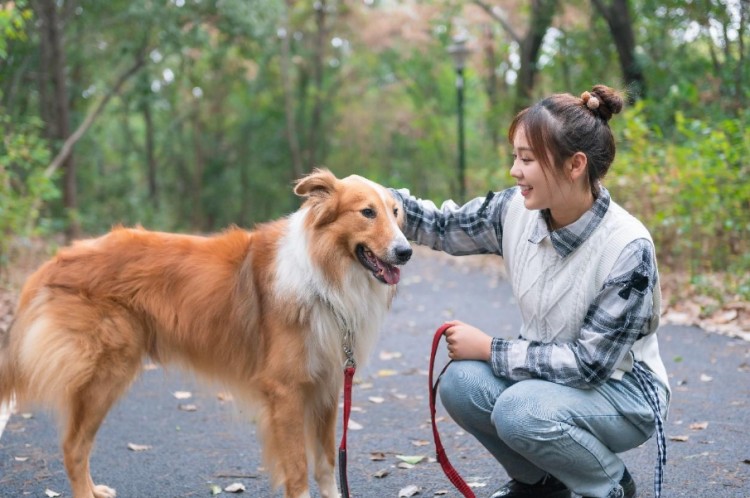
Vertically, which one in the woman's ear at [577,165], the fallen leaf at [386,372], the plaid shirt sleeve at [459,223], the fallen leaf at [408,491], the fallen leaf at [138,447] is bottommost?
the fallen leaf at [386,372]

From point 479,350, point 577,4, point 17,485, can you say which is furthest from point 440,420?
point 577,4

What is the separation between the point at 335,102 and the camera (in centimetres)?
2720

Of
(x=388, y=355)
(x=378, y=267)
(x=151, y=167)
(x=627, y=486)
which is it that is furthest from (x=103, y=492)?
(x=151, y=167)

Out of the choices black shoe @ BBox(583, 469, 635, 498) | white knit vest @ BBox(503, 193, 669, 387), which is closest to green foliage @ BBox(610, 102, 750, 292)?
black shoe @ BBox(583, 469, 635, 498)

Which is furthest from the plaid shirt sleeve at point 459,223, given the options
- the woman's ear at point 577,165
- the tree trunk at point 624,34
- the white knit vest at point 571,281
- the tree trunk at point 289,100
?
the tree trunk at point 289,100

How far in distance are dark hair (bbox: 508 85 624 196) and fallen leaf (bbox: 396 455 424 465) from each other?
2.01m

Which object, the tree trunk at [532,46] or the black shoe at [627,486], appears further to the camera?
the tree trunk at [532,46]

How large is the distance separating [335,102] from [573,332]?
24.9 meters

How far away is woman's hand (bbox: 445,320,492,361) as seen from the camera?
10.2 feet

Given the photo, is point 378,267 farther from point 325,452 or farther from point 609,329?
point 609,329

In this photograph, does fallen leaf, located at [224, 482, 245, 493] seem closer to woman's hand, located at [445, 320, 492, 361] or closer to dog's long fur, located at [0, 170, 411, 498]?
dog's long fur, located at [0, 170, 411, 498]

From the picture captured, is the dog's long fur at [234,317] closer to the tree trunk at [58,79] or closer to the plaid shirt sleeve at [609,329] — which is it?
the plaid shirt sleeve at [609,329]

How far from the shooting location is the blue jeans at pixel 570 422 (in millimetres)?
2850

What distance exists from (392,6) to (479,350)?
24065mm
